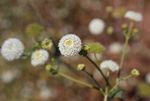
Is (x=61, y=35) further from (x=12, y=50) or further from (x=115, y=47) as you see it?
(x=12, y=50)

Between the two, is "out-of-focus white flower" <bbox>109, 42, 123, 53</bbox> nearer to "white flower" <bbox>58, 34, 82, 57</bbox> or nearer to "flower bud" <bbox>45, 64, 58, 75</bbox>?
"flower bud" <bbox>45, 64, 58, 75</bbox>

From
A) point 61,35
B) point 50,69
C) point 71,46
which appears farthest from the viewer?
point 61,35

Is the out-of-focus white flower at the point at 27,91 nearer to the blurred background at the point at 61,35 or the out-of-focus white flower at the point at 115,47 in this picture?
the blurred background at the point at 61,35

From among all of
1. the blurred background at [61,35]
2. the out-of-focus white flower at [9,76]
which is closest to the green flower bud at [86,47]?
the blurred background at [61,35]

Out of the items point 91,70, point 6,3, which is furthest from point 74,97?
point 6,3

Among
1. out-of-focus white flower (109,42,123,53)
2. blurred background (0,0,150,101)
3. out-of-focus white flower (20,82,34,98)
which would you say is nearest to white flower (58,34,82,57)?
blurred background (0,0,150,101)

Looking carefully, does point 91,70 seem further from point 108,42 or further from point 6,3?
point 6,3

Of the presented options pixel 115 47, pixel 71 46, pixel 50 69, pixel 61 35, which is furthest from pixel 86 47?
pixel 61 35
